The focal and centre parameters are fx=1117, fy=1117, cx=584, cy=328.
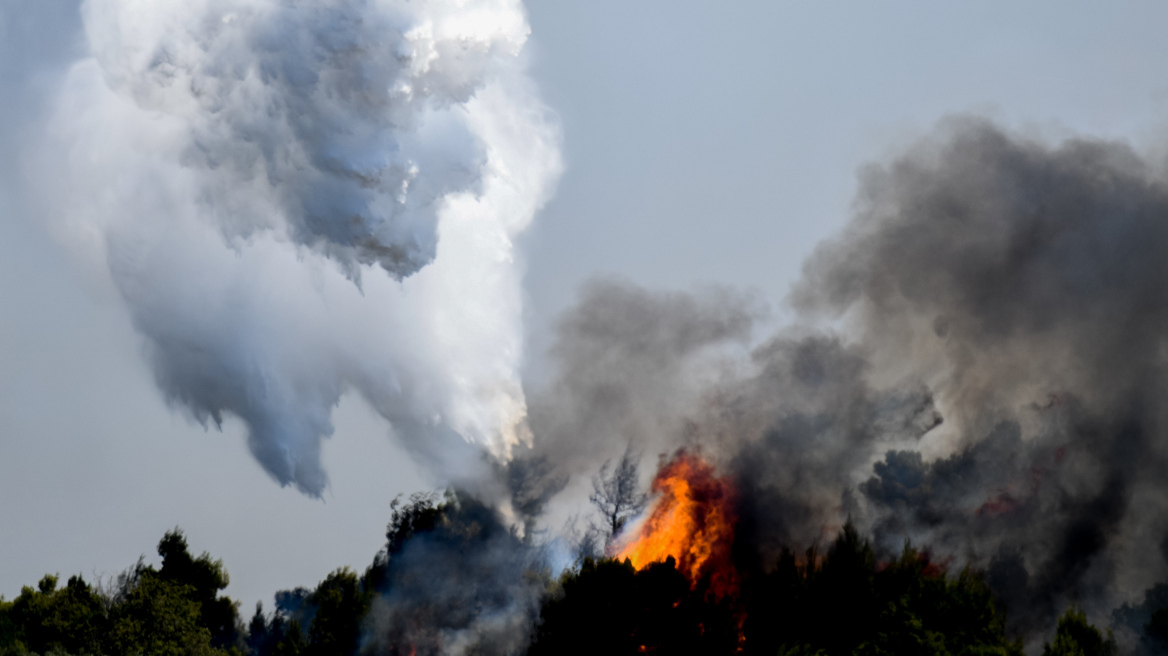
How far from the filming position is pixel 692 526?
6594 cm

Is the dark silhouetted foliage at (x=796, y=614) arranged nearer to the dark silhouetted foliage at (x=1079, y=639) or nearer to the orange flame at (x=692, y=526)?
the dark silhouetted foliage at (x=1079, y=639)

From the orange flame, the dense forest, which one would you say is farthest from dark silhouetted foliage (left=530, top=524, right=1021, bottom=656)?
the orange flame

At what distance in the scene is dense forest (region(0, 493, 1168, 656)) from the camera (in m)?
52.7

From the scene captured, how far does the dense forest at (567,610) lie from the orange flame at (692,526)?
2058mm

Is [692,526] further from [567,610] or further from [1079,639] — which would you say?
[1079,639]

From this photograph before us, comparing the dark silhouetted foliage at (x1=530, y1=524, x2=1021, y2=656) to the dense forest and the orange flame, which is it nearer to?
the dense forest

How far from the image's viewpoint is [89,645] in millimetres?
73188

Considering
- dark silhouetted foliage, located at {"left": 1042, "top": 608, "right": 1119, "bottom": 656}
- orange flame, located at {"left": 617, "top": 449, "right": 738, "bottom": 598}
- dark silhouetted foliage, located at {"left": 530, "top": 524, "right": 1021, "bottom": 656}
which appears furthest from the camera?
orange flame, located at {"left": 617, "top": 449, "right": 738, "bottom": 598}

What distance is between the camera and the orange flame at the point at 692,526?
213ft

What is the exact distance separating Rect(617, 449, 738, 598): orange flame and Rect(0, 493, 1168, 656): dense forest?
2.06 metres

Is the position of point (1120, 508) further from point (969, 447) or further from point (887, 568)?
point (887, 568)

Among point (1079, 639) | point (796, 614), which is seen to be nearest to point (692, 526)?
point (796, 614)

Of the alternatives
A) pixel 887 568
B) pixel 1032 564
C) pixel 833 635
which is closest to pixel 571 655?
pixel 833 635

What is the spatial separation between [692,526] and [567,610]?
1402 cm
